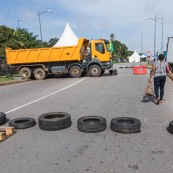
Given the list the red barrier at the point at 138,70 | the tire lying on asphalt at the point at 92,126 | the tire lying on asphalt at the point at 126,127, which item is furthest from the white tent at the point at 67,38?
the tire lying on asphalt at the point at 126,127

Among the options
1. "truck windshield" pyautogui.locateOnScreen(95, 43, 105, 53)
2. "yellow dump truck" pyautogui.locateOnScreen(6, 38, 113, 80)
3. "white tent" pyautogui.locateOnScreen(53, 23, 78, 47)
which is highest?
"white tent" pyautogui.locateOnScreen(53, 23, 78, 47)

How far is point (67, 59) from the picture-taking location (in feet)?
72.3

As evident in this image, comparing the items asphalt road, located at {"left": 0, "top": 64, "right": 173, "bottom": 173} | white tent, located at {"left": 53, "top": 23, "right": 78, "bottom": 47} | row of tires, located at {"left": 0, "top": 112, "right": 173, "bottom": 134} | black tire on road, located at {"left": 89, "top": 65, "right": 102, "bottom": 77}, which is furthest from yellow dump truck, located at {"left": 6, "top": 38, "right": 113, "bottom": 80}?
white tent, located at {"left": 53, "top": 23, "right": 78, "bottom": 47}

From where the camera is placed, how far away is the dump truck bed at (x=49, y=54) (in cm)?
2192

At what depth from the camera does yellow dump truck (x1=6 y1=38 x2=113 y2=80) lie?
22.1 meters

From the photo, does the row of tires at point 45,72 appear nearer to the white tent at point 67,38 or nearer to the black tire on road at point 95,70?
the black tire on road at point 95,70

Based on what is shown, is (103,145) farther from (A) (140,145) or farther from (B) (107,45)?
(B) (107,45)

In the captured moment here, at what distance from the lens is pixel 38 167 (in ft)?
13.4

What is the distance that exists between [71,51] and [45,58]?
2480 mm

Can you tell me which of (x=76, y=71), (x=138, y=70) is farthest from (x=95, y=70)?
(x=138, y=70)

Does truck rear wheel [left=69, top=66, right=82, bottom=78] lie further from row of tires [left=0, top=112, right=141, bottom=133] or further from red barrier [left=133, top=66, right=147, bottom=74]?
row of tires [left=0, top=112, right=141, bottom=133]

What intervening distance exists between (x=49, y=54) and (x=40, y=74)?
6.88 feet

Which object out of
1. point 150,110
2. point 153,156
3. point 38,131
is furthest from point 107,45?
point 153,156

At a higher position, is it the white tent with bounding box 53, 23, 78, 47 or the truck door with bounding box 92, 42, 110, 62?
the white tent with bounding box 53, 23, 78, 47
